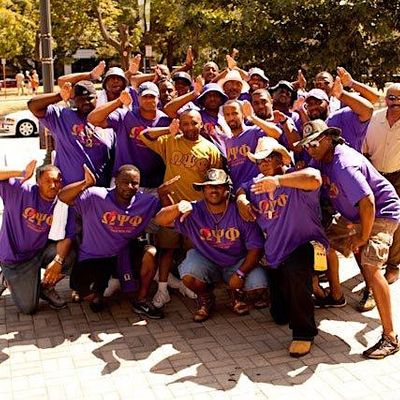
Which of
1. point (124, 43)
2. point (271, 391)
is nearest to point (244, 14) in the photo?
point (271, 391)

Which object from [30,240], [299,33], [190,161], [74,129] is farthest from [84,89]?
[299,33]

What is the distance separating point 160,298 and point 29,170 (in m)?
1.72

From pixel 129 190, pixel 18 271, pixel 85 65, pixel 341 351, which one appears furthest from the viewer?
pixel 85 65

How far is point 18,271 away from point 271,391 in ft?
9.02

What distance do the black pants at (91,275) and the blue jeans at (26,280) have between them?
0.16 m

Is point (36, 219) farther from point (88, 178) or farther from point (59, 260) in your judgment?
point (88, 178)

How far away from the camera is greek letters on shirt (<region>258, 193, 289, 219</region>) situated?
5.20 metres

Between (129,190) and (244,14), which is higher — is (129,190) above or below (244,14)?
below

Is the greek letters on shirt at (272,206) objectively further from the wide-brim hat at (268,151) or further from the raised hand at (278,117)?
the raised hand at (278,117)

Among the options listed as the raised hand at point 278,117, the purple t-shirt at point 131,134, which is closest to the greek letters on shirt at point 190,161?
the purple t-shirt at point 131,134

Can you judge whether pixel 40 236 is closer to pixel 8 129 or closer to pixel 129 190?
pixel 129 190

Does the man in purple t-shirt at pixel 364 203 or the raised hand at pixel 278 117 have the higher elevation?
the raised hand at pixel 278 117

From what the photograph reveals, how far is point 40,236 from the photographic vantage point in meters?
5.96

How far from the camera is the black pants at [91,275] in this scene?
5.89m
